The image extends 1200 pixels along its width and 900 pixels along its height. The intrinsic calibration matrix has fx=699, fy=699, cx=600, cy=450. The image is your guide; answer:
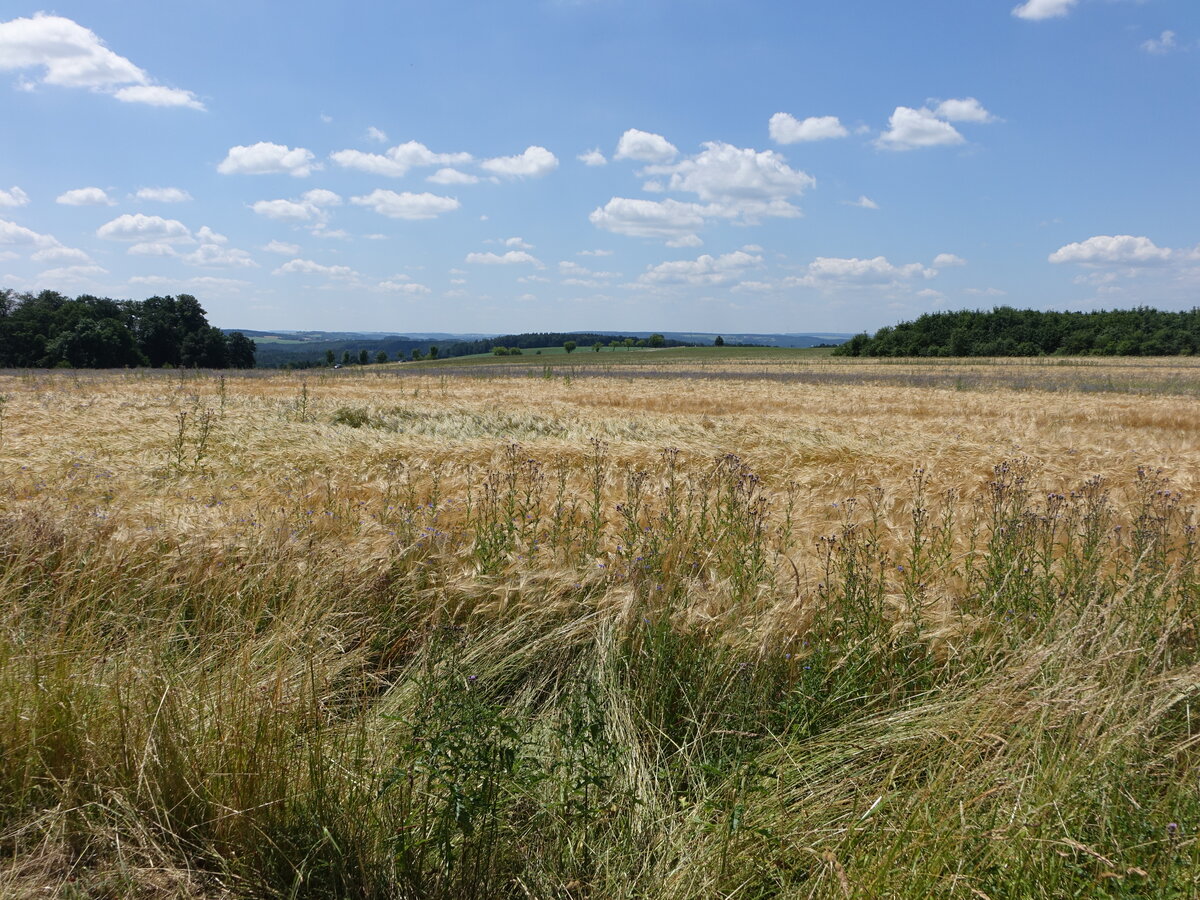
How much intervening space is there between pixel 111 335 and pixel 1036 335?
363 ft

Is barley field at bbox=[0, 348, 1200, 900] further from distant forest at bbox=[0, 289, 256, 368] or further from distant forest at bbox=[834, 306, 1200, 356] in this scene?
distant forest at bbox=[834, 306, 1200, 356]

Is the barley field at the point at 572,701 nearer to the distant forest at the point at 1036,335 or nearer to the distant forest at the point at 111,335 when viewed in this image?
the distant forest at the point at 111,335

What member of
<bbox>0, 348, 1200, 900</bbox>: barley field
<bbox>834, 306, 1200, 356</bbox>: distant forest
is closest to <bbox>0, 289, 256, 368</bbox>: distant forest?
<bbox>0, 348, 1200, 900</bbox>: barley field

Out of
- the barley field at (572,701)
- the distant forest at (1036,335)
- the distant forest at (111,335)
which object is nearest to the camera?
the barley field at (572,701)

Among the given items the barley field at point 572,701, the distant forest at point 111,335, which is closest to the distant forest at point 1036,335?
the distant forest at point 111,335

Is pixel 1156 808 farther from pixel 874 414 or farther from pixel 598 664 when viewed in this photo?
pixel 874 414

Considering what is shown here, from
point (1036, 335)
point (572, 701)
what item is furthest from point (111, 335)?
point (1036, 335)

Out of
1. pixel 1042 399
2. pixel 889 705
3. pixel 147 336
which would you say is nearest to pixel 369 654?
pixel 889 705

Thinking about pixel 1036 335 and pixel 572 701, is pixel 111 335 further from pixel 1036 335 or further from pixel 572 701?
pixel 1036 335

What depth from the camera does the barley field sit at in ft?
7.59

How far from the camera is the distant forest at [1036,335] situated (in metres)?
84.4

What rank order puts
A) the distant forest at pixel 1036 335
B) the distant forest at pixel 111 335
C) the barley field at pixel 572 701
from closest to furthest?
the barley field at pixel 572 701 < the distant forest at pixel 111 335 < the distant forest at pixel 1036 335

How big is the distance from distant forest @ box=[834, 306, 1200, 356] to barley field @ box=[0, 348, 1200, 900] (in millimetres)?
97556

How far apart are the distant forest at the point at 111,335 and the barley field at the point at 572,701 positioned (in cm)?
6806
